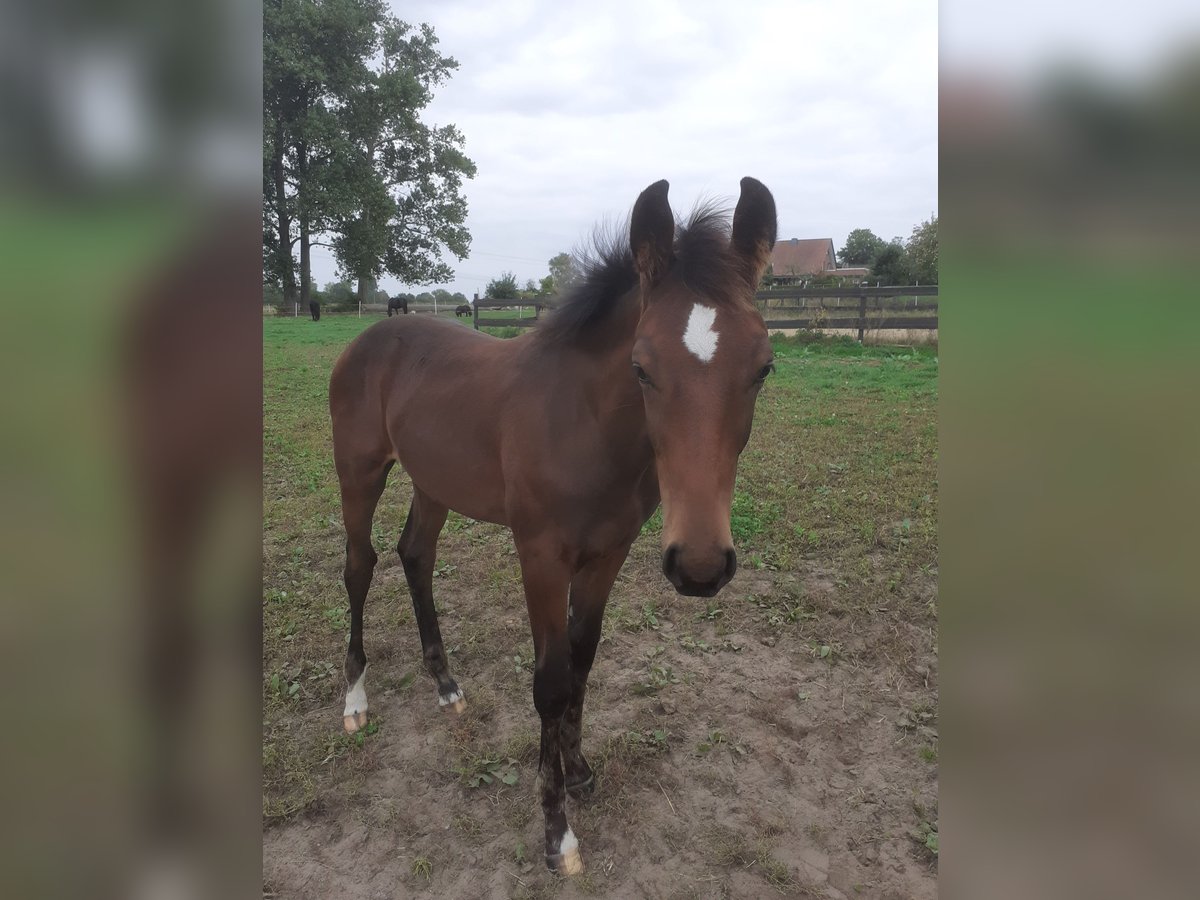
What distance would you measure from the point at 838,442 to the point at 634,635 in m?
4.39

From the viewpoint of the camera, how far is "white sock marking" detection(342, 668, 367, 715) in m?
3.06

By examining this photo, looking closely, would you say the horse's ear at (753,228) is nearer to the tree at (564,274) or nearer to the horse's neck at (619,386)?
the horse's neck at (619,386)

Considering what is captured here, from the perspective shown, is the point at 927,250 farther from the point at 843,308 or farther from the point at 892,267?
the point at 892,267

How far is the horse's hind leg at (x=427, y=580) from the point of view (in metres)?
3.20

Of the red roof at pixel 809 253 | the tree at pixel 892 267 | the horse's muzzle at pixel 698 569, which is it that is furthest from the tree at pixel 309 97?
the red roof at pixel 809 253

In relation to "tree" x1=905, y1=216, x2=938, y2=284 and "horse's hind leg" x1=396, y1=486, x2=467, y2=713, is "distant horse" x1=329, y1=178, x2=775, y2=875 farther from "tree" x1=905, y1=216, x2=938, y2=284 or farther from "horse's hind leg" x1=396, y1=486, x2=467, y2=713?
"tree" x1=905, y1=216, x2=938, y2=284

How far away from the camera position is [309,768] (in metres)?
2.75

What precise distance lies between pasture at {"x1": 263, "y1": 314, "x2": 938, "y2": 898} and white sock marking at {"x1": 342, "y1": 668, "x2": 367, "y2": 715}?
0.10 meters

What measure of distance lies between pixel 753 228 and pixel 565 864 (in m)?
2.33

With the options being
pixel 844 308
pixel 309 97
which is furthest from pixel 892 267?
pixel 309 97

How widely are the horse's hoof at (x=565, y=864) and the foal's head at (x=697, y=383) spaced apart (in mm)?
1335
